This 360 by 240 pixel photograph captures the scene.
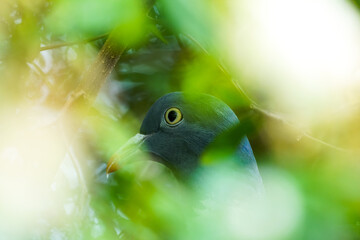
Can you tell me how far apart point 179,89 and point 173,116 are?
13cm

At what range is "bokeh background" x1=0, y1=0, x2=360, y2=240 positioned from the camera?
1.17m

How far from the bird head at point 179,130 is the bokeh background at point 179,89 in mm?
73

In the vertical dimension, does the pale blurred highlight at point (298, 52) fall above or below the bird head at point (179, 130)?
above

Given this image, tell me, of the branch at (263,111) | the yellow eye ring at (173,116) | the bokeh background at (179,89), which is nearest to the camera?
the bokeh background at (179,89)

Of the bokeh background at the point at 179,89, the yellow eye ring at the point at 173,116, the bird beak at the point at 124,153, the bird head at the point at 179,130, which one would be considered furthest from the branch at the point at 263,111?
the bird beak at the point at 124,153

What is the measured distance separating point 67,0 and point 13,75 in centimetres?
82

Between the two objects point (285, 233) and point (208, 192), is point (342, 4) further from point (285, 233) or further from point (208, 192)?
point (208, 192)

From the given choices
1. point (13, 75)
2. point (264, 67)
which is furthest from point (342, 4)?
point (13, 75)

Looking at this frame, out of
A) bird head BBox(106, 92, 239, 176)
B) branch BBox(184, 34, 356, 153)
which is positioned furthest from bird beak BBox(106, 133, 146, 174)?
branch BBox(184, 34, 356, 153)

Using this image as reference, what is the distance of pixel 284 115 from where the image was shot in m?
1.71

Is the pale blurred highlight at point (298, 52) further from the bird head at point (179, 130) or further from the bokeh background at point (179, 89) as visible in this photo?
the bird head at point (179, 130)

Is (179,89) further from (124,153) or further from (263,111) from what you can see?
(263,111)

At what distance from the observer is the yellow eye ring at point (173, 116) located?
78.5 inches

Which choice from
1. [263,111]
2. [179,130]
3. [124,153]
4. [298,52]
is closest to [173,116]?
[179,130]
